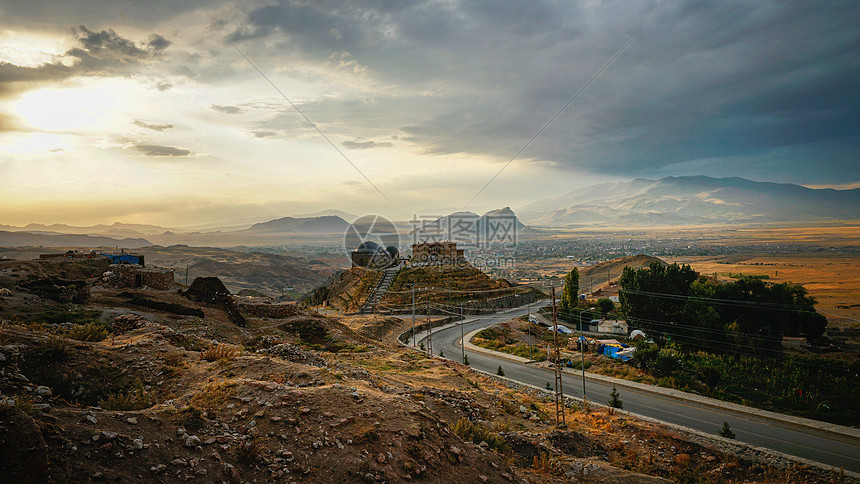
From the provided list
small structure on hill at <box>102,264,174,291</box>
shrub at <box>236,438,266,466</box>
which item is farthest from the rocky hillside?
small structure on hill at <box>102,264,174,291</box>

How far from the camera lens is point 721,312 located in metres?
44.5

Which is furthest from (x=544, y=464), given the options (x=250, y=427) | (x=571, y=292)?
(x=571, y=292)

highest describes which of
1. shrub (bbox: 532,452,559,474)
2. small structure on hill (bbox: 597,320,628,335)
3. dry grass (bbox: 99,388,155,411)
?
dry grass (bbox: 99,388,155,411)

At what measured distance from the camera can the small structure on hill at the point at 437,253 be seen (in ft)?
234

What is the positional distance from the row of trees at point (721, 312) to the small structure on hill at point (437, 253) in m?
31.3

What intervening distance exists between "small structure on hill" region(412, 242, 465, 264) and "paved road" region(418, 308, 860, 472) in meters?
37.6

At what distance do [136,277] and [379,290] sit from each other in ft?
125

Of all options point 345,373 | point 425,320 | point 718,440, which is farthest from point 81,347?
point 425,320

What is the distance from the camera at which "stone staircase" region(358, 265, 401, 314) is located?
2265 inches

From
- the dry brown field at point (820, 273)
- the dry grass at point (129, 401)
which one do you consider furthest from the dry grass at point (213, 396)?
the dry brown field at point (820, 273)

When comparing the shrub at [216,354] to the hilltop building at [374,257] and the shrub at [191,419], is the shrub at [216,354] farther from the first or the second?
the hilltop building at [374,257]

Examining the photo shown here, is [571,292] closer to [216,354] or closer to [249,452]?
[216,354]

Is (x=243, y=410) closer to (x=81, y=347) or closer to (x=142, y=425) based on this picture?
(x=142, y=425)

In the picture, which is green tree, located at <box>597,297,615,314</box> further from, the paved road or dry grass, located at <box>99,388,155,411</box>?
dry grass, located at <box>99,388,155,411</box>
